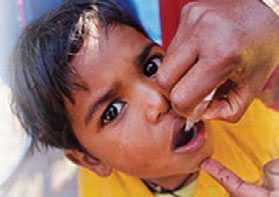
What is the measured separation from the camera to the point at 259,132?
3.48 ft

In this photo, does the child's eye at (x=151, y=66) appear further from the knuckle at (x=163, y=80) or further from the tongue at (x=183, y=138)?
the knuckle at (x=163, y=80)

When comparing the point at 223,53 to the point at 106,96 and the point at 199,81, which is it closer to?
the point at 199,81

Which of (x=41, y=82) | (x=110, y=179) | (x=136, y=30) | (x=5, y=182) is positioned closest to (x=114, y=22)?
(x=136, y=30)

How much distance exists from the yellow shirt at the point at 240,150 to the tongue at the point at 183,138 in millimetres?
136

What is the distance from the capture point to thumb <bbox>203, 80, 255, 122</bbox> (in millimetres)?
713

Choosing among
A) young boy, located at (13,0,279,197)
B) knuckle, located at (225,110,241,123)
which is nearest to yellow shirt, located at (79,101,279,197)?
young boy, located at (13,0,279,197)

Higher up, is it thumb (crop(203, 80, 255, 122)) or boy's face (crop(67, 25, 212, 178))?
thumb (crop(203, 80, 255, 122))

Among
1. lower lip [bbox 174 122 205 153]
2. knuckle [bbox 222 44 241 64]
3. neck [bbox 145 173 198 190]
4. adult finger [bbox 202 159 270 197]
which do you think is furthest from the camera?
neck [bbox 145 173 198 190]

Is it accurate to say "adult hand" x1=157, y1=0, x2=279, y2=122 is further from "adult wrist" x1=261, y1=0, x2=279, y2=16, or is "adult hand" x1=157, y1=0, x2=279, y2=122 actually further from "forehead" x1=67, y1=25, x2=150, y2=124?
"forehead" x1=67, y1=25, x2=150, y2=124

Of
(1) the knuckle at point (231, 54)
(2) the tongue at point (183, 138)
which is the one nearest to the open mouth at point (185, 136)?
(2) the tongue at point (183, 138)

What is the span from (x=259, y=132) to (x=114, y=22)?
0.30m

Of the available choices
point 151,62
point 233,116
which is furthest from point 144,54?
point 233,116

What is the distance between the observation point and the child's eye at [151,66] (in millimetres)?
904

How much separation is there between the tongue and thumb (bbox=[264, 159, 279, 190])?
0.11 m
